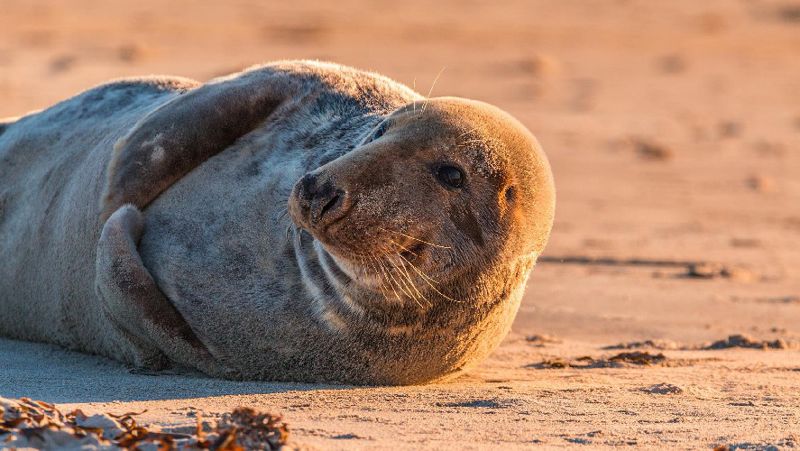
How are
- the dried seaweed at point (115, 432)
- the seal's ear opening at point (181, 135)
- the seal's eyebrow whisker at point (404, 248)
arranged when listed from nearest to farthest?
the dried seaweed at point (115, 432), the seal's eyebrow whisker at point (404, 248), the seal's ear opening at point (181, 135)

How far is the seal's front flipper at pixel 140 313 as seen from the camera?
5773 millimetres

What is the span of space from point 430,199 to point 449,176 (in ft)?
0.44

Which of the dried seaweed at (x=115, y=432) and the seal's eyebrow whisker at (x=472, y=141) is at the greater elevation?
the seal's eyebrow whisker at (x=472, y=141)

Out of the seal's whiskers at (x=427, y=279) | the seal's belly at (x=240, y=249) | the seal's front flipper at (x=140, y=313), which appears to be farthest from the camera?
the seal's front flipper at (x=140, y=313)

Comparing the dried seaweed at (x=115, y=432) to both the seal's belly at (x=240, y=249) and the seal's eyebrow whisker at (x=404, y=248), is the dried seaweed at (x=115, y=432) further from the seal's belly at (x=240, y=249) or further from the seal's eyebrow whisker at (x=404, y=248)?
the seal's belly at (x=240, y=249)

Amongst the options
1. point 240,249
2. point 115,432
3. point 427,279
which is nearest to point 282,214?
point 240,249

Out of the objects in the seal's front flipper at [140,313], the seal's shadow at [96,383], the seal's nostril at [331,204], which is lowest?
the seal's shadow at [96,383]

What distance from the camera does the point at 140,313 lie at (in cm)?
578

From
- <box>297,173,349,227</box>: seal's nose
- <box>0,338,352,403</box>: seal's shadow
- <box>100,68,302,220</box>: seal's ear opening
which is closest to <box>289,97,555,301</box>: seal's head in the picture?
<box>297,173,349,227</box>: seal's nose

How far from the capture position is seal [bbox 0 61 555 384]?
5.09 metres

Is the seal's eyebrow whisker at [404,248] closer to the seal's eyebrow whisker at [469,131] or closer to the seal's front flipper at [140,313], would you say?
the seal's eyebrow whisker at [469,131]

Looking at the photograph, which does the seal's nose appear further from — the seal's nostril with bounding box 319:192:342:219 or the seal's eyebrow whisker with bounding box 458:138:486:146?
the seal's eyebrow whisker with bounding box 458:138:486:146

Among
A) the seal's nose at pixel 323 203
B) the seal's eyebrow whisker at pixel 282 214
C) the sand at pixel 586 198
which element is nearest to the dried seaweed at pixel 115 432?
the sand at pixel 586 198

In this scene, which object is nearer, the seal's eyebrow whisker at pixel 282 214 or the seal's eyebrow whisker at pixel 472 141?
the seal's eyebrow whisker at pixel 472 141
